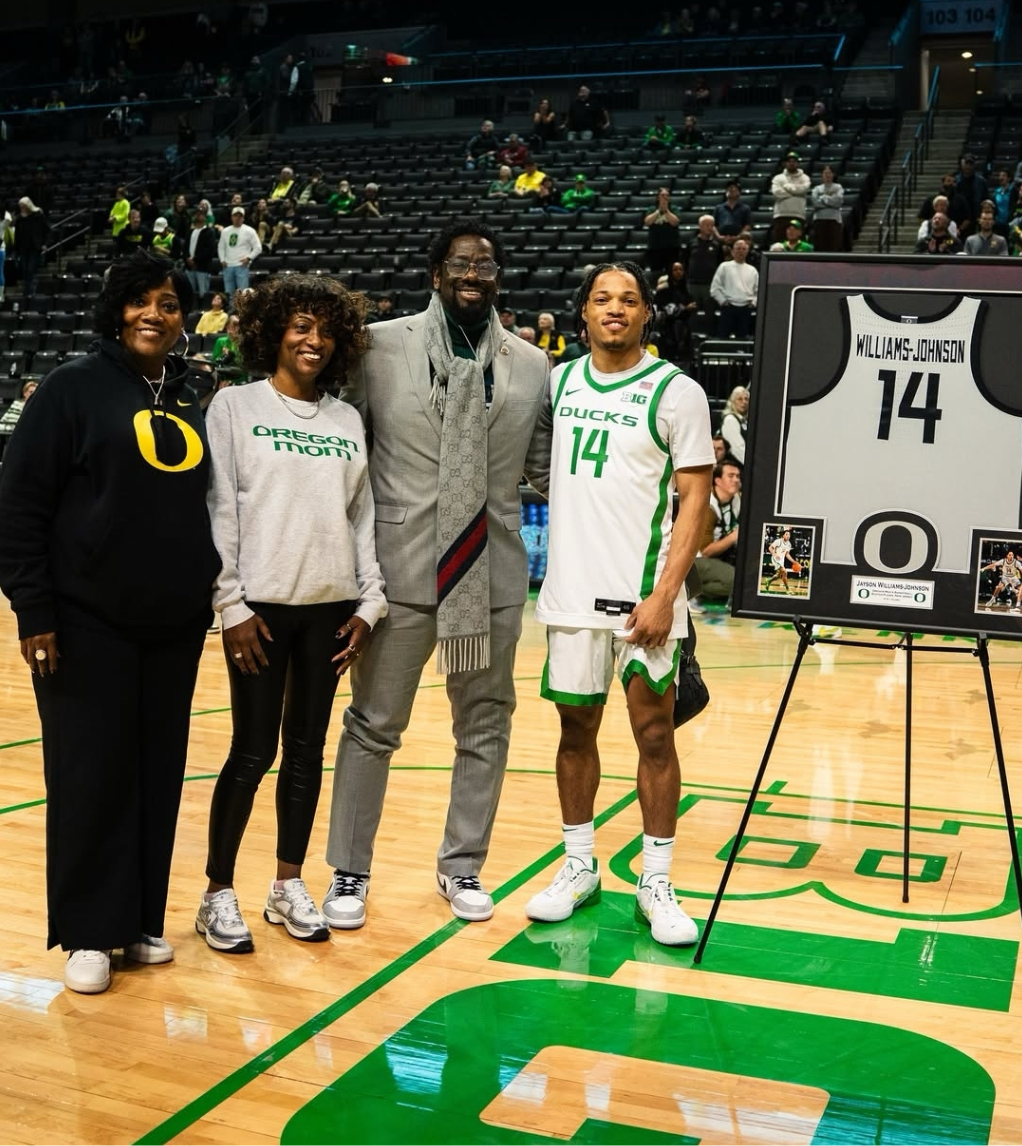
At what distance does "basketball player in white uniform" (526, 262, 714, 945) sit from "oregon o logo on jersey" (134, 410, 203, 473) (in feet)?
2.97

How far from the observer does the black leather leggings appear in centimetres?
Answer: 322

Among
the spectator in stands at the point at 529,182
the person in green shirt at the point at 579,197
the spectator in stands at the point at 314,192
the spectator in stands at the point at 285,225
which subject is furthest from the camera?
the spectator in stands at the point at 314,192

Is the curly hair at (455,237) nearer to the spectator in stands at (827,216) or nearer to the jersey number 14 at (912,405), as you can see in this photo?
the jersey number 14 at (912,405)

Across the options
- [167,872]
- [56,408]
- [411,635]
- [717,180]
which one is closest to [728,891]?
[411,635]

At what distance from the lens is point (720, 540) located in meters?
9.06

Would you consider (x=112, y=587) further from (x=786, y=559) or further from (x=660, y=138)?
(x=660, y=138)

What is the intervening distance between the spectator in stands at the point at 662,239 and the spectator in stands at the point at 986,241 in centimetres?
262

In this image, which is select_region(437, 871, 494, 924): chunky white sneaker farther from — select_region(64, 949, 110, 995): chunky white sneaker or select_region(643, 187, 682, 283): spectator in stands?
select_region(643, 187, 682, 283): spectator in stands

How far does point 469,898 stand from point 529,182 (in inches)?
526

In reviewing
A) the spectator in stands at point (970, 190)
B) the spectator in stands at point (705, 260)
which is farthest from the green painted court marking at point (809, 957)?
the spectator in stands at point (970, 190)

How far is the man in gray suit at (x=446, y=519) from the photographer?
3.38m

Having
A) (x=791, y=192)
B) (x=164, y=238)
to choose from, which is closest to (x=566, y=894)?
(x=791, y=192)

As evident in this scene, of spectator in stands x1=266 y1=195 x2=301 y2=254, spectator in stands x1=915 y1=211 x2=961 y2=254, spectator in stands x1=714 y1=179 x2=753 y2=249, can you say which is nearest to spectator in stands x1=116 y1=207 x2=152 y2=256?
spectator in stands x1=266 y1=195 x2=301 y2=254

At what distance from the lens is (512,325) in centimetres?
1112
